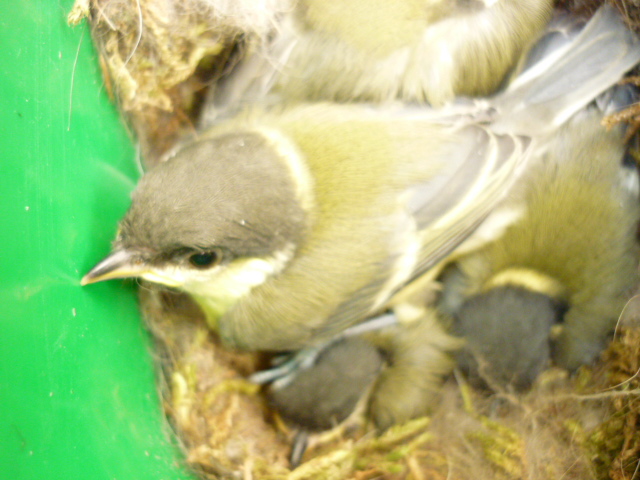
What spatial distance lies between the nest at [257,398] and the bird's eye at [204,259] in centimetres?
29

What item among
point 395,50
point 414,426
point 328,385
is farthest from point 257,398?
point 395,50

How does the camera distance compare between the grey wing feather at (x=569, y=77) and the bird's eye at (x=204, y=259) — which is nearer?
the bird's eye at (x=204, y=259)

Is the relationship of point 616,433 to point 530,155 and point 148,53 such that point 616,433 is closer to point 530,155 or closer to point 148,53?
point 530,155

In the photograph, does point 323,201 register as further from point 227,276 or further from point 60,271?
point 60,271

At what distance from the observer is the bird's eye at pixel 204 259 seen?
103cm

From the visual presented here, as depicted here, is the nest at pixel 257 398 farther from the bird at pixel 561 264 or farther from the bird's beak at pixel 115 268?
the bird's beak at pixel 115 268

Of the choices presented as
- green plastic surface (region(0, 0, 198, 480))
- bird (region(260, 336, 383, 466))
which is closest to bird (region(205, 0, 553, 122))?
green plastic surface (region(0, 0, 198, 480))

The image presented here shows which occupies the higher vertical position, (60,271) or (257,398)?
(60,271)

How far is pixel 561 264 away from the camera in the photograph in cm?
126

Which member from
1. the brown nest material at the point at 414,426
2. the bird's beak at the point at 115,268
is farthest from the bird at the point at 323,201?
the brown nest material at the point at 414,426

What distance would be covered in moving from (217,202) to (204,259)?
0.46 ft

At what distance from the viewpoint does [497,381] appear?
1.28 metres

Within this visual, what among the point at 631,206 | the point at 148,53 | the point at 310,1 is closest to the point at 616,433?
the point at 631,206

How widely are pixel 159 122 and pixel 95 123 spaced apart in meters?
0.30
